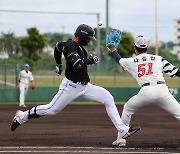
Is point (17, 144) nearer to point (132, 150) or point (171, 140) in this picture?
point (132, 150)

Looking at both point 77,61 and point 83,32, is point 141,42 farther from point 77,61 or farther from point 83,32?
point 77,61

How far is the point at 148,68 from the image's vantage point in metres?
9.80

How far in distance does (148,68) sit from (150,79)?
8.0 inches

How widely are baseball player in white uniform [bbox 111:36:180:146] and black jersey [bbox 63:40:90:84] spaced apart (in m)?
0.68

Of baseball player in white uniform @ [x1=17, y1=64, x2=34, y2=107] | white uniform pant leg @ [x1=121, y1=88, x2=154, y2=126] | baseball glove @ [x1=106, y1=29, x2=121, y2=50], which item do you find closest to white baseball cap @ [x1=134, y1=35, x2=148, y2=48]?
baseball glove @ [x1=106, y1=29, x2=121, y2=50]

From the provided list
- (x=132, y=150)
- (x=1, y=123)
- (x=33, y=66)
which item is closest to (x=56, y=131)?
(x=1, y=123)

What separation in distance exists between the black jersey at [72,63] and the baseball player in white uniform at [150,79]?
0.68 m

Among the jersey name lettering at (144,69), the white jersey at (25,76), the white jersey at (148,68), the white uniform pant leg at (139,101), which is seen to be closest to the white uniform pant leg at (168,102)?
the white uniform pant leg at (139,101)

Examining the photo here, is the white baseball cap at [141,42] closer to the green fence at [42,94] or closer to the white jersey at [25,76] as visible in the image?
the white jersey at [25,76]

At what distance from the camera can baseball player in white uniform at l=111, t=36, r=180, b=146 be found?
966 cm

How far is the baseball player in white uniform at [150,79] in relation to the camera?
9664 mm

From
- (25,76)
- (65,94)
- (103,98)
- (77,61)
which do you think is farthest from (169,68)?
(25,76)

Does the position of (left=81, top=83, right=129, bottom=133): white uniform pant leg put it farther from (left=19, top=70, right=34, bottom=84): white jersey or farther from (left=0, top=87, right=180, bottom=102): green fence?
(left=0, top=87, right=180, bottom=102): green fence

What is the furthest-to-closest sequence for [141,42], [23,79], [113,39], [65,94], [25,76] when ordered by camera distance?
[23,79]
[25,76]
[113,39]
[65,94]
[141,42]
